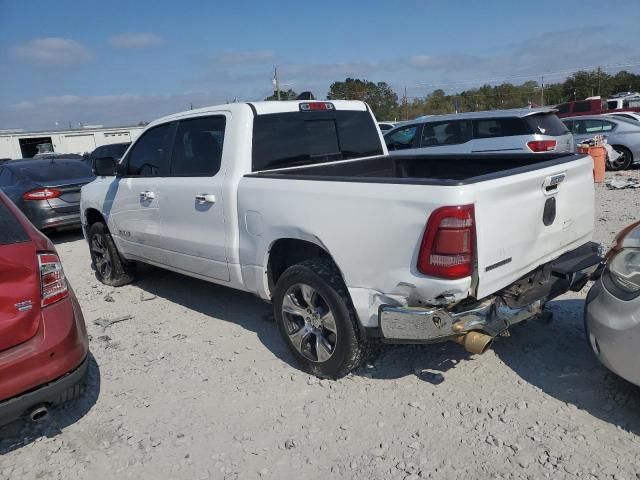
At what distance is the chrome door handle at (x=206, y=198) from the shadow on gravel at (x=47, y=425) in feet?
5.33

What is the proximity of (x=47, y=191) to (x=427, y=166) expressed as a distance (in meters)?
7.10

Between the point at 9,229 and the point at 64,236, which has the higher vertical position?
the point at 9,229

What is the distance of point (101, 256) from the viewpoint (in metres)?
6.30

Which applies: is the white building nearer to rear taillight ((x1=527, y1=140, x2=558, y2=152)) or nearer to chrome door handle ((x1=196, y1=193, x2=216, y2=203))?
rear taillight ((x1=527, y1=140, x2=558, y2=152))

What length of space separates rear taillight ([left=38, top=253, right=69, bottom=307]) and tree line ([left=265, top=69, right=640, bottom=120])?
127 feet

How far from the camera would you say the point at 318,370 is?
3.59m

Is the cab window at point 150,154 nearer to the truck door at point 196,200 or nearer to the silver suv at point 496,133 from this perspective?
the truck door at point 196,200

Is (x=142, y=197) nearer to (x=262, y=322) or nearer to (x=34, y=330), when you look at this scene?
(x=262, y=322)

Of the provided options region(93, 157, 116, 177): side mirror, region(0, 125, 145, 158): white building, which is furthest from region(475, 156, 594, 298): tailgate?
region(0, 125, 145, 158): white building

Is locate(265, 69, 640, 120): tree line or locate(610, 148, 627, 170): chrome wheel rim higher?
locate(265, 69, 640, 120): tree line

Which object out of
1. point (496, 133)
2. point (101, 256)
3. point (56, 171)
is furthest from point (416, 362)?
point (56, 171)

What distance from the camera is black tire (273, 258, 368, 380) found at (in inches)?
129

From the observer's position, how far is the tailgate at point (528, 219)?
9.21ft

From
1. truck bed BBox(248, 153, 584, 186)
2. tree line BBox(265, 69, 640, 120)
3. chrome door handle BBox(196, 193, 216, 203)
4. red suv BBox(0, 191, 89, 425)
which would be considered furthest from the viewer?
tree line BBox(265, 69, 640, 120)
